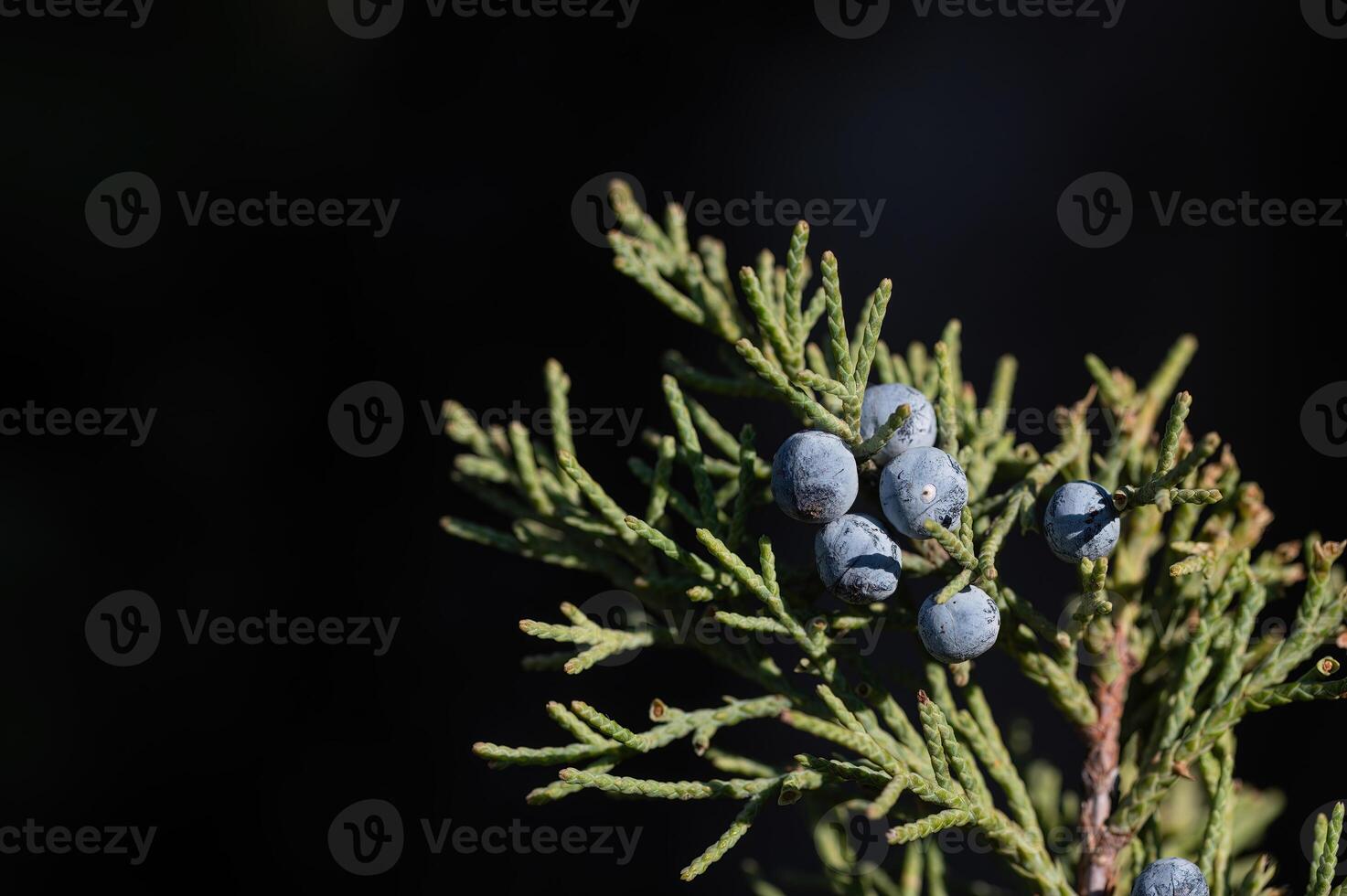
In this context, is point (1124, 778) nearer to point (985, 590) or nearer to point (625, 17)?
point (985, 590)

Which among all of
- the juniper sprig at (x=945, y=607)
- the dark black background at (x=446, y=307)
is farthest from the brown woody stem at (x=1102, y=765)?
the dark black background at (x=446, y=307)

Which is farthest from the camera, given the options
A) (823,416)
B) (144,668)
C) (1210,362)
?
(1210,362)

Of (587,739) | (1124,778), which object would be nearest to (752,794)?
(587,739)

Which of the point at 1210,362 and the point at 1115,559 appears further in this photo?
the point at 1210,362

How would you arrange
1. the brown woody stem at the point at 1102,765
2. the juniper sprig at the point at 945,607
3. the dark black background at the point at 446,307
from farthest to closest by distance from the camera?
1. the dark black background at the point at 446,307
2. the brown woody stem at the point at 1102,765
3. the juniper sprig at the point at 945,607

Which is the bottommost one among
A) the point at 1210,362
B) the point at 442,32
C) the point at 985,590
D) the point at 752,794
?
the point at 752,794

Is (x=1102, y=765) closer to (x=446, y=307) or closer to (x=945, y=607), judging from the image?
(x=945, y=607)

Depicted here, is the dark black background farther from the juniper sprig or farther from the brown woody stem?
the brown woody stem

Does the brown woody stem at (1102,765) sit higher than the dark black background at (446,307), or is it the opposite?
the dark black background at (446,307)

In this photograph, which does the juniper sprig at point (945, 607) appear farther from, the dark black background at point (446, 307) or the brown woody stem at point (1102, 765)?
the dark black background at point (446, 307)
